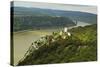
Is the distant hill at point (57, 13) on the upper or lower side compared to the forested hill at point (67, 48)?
upper

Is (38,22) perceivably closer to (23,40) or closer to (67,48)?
(23,40)

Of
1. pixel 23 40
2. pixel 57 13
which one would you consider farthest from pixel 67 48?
pixel 23 40

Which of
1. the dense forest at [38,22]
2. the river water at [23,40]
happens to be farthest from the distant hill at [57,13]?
the river water at [23,40]

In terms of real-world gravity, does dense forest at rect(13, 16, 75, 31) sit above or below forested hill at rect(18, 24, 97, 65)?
above

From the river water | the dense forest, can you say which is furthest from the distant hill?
the river water

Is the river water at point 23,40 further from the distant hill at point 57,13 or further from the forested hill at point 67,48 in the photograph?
the distant hill at point 57,13

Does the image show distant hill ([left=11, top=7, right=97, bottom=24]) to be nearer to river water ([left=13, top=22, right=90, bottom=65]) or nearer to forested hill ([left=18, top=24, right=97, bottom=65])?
forested hill ([left=18, top=24, right=97, bottom=65])
